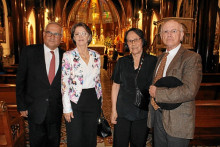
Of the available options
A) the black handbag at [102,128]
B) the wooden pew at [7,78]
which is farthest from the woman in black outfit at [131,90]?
the wooden pew at [7,78]

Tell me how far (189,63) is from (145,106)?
0.62m

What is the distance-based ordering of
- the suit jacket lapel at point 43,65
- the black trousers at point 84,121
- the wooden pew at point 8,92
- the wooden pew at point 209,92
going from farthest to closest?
the wooden pew at point 209,92 < the wooden pew at point 8,92 < the suit jacket lapel at point 43,65 < the black trousers at point 84,121

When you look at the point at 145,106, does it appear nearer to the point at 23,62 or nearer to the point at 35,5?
the point at 23,62

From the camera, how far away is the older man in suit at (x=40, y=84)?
6.47 feet

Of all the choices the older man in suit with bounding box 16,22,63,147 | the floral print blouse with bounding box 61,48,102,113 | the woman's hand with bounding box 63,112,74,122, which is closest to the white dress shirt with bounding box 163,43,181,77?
the floral print blouse with bounding box 61,48,102,113

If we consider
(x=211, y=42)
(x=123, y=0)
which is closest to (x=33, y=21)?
(x=123, y=0)

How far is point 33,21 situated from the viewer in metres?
12.8

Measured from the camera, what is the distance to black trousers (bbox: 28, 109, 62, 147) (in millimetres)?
2053

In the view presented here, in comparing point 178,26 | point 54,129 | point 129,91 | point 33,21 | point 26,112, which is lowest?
point 54,129

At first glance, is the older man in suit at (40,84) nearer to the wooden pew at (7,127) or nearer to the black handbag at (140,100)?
the wooden pew at (7,127)

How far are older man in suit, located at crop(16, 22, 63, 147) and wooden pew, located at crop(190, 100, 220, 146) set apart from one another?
1828 mm

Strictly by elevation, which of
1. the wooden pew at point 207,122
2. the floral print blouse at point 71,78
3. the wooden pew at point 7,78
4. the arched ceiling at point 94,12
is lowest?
the wooden pew at point 207,122

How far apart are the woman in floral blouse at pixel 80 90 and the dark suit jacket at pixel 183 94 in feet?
2.45

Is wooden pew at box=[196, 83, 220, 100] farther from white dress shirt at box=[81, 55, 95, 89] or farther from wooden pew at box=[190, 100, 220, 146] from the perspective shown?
white dress shirt at box=[81, 55, 95, 89]
